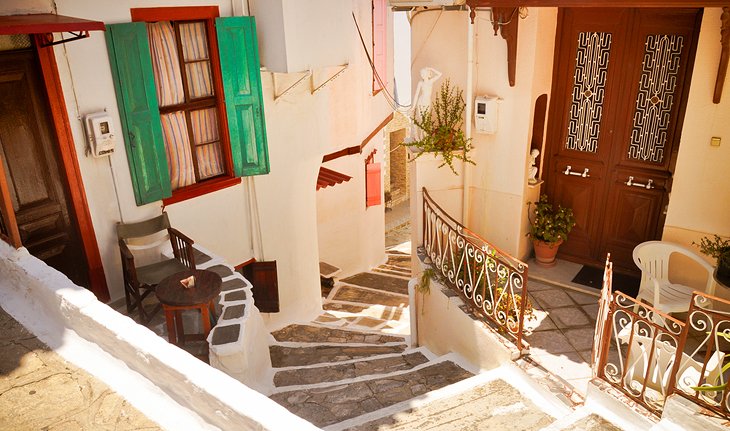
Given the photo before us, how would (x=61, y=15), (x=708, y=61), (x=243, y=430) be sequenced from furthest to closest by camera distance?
(x=61, y=15) < (x=708, y=61) < (x=243, y=430)

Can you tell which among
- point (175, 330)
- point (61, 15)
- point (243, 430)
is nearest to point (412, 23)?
point (61, 15)

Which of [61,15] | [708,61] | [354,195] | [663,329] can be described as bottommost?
[354,195]

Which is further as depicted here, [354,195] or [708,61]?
[354,195]

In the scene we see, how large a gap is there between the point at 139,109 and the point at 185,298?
2416mm

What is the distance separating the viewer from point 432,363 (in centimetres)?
659

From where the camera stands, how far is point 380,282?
13719mm

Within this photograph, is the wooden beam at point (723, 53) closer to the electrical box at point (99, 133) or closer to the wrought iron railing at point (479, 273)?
the wrought iron railing at point (479, 273)

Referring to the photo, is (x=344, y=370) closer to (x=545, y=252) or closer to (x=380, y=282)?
(x=545, y=252)

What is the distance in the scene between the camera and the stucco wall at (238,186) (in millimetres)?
6453

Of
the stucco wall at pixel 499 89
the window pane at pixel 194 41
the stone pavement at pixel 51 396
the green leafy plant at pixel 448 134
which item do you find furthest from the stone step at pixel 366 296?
the stone pavement at pixel 51 396

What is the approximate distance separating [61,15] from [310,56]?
9.74 feet

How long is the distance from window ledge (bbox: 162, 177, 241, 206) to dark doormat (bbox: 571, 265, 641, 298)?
4568 mm

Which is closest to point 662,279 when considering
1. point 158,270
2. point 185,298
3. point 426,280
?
point 426,280

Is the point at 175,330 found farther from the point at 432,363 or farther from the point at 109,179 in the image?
the point at 432,363
